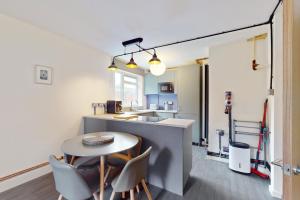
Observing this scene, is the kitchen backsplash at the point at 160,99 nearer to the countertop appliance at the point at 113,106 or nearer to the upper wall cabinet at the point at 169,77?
the upper wall cabinet at the point at 169,77

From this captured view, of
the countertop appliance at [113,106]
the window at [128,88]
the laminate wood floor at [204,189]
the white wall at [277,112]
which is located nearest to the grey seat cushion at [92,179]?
the laminate wood floor at [204,189]

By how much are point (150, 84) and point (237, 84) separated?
2696mm

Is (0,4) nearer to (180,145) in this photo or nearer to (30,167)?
(30,167)

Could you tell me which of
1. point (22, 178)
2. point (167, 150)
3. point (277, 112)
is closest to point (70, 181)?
point (167, 150)

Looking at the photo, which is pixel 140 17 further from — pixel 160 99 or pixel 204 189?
pixel 160 99

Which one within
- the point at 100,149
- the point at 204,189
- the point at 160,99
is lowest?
the point at 204,189

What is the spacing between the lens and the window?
4.14 metres

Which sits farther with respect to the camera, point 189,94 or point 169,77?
point 169,77

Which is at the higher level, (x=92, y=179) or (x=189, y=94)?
(x=189, y=94)

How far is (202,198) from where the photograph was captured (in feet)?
5.77

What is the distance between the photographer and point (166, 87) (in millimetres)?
4422

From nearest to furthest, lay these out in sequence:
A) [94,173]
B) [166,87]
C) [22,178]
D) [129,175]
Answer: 1. [129,175]
2. [94,173]
3. [22,178]
4. [166,87]

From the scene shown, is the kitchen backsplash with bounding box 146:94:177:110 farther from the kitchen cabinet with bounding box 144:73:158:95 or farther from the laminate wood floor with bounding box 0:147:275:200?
the laminate wood floor with bounding box 0:147:275:200

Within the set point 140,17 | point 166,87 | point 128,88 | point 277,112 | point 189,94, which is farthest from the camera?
point 128,88
